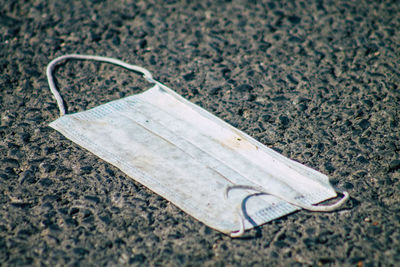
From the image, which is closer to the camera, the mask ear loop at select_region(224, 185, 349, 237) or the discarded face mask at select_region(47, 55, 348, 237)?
the mask ear loop at select_region(224, 185, 349, 237)

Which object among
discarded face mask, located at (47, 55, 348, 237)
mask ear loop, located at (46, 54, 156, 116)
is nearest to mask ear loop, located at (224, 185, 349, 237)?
discarded face mask, located at (47, 55, 348, 237)

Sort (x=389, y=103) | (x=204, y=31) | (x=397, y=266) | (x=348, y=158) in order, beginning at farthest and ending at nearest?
(x=204, y=31) → (x=389, y=103) → (x=348, y=158) → (x=397, y=266)

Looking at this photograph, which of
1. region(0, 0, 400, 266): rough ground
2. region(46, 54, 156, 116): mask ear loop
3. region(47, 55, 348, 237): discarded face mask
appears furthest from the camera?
region(46, 54, 156, 116): mask ear loop

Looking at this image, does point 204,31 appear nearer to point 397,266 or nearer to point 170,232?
point 170,232

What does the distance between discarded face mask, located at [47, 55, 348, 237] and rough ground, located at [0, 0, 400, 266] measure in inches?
2.3

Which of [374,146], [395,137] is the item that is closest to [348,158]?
[374,146]

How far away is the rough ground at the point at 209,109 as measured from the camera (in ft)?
5.93

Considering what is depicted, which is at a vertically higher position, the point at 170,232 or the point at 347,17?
the point at 347,17

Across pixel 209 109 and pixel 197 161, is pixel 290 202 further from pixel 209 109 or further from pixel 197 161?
pixel 209 109

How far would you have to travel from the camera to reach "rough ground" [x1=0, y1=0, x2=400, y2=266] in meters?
1.81

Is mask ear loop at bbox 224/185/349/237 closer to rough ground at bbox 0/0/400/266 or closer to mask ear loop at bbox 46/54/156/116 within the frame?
rough ground at bbox 0/0/400/266

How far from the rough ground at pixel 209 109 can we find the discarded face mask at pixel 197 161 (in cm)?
6

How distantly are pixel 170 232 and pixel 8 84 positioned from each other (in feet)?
5.09

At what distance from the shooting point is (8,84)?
279 centimetres
